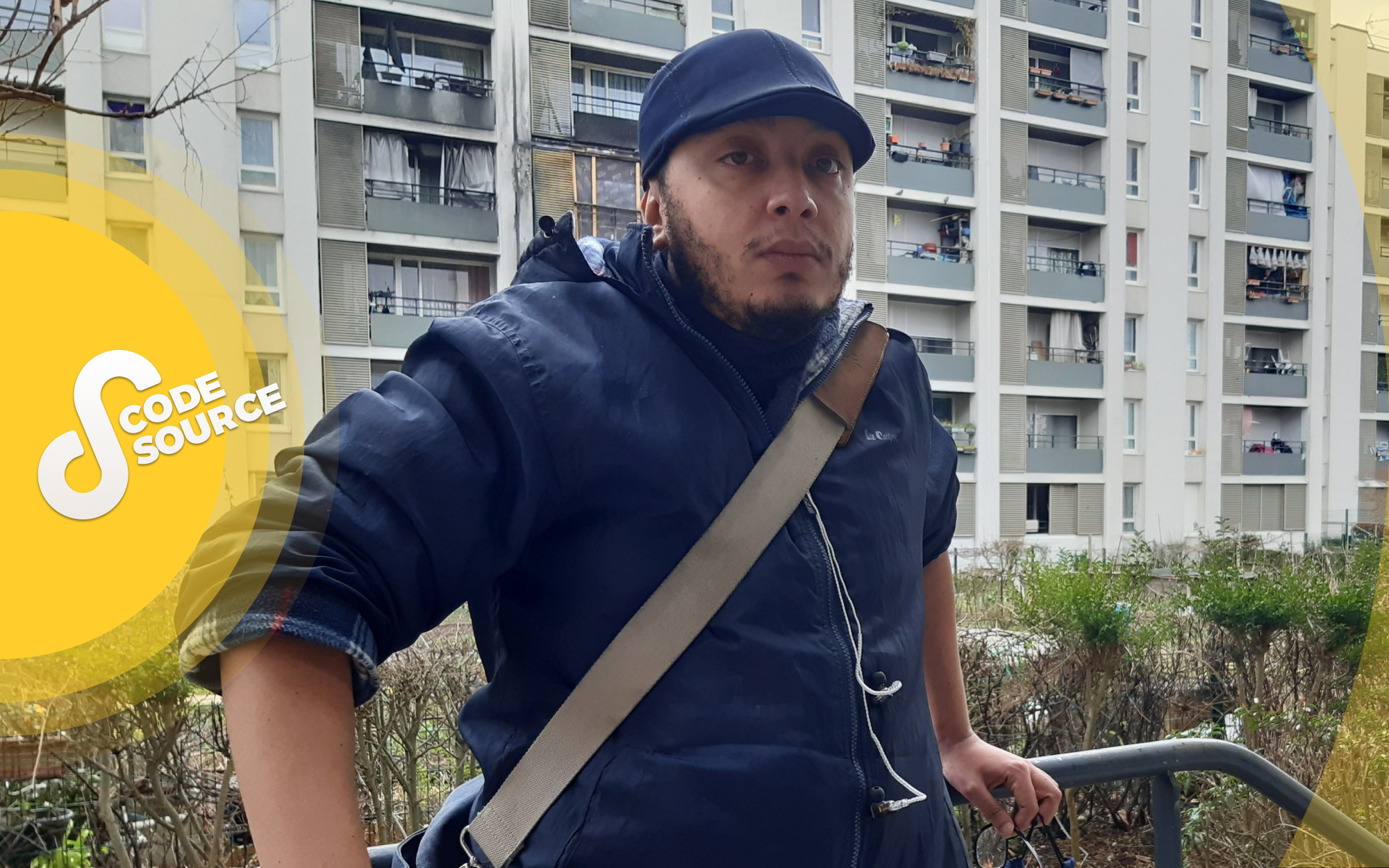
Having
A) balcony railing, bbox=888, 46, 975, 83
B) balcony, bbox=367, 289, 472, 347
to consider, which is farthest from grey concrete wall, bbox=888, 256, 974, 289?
balcony, bbox=367, 289, 472, 347

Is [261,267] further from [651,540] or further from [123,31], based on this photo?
[651,540]

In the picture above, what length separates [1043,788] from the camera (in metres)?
0.86

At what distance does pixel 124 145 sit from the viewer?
8.11m

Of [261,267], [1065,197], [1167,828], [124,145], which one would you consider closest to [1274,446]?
[1065,197]

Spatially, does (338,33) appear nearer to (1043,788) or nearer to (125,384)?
(125,384)

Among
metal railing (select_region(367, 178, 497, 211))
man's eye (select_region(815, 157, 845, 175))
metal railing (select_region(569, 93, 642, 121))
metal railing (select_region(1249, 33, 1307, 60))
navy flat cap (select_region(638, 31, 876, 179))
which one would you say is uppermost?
metal railing (select_region(1249, 33, 1307, 60))

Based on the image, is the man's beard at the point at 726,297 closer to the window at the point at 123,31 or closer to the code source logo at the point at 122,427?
the code source logo at the point at 122,427

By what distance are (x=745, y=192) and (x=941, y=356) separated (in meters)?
12.8

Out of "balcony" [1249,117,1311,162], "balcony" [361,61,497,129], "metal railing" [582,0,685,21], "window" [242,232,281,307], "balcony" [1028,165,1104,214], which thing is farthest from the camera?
"balcony" [1249,117,1311,162]

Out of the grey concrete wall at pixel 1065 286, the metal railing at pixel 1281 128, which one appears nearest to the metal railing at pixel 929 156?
the grey concrete wall at pixel 1065 286

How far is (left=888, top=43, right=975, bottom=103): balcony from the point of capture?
39.9 feet

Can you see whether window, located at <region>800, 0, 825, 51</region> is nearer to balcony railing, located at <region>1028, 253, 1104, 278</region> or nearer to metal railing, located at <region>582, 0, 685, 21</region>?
metal railing, located at <region>582, 0, 685, 21</region>

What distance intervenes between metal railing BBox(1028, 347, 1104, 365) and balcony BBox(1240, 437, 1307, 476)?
312 cm

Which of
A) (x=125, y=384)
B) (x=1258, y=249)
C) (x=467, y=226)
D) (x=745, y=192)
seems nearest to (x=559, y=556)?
(x=745, y=192)
